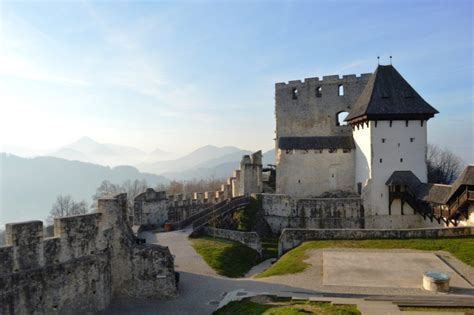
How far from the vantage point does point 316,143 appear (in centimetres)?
3534

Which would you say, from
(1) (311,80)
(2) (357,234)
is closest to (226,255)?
(2) (357,234)

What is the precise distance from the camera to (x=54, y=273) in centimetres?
1380

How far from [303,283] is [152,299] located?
21.0 feet

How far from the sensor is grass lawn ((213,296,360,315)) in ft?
43.4

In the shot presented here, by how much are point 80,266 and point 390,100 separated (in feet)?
83.1

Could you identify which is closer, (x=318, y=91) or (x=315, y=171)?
(x=315, y=171)

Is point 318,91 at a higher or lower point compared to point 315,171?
higher

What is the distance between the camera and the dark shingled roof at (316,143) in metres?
34.8

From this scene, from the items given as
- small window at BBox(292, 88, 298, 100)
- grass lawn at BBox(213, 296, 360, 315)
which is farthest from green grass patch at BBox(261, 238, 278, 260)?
small window at BBox(292, 88, 298, 100)

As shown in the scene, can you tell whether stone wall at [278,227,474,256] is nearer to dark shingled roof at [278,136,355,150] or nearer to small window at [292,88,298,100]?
dark shingled roof at [278,136,355,150]

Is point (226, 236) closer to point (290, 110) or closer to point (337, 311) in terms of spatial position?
point (337, 311)

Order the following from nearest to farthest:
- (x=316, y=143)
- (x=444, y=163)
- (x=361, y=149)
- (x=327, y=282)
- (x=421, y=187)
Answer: (x=327, y=282)
(x=421, y=187)
(x=361, y=149)
(x=316, y=143)
(x=444, y=163)

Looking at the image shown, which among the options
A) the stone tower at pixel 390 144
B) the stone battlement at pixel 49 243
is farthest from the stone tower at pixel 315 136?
the stone battlement at pixel 49 243

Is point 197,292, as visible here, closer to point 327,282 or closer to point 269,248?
point 327,282
